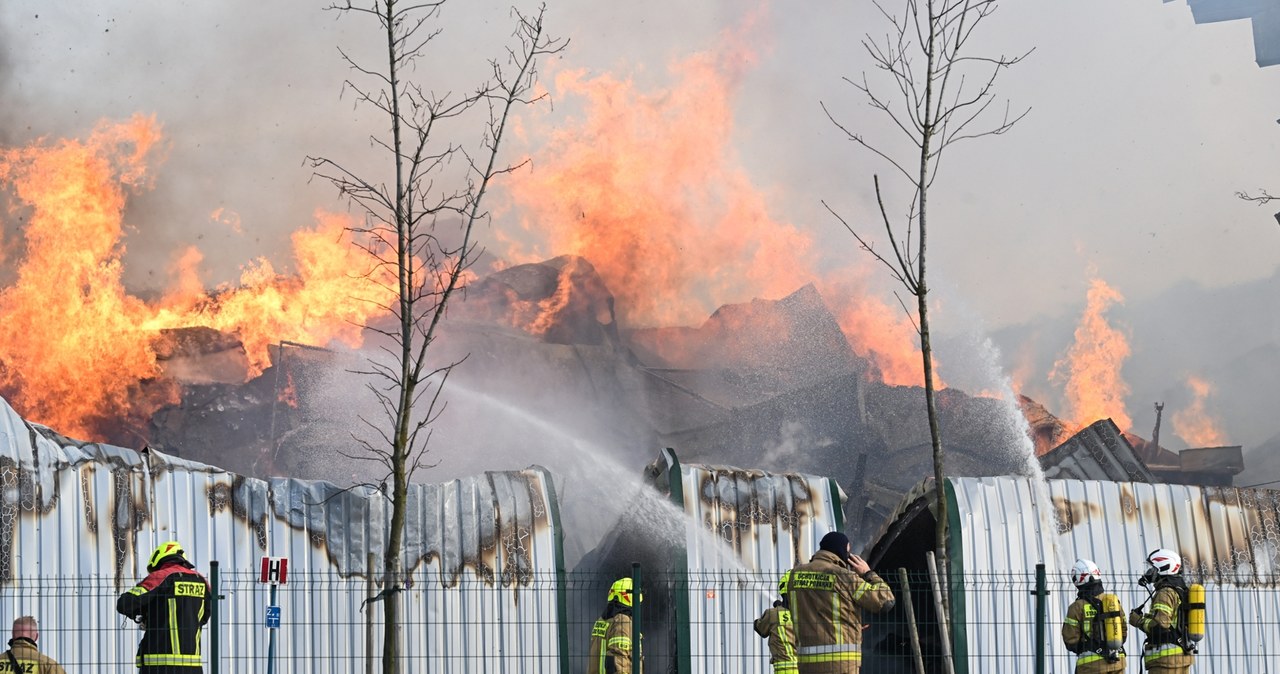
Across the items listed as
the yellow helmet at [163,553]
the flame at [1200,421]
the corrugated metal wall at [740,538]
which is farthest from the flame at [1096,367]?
the yellow helmet at [163,553]

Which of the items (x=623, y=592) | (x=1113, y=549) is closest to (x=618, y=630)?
(x=623, y=592)

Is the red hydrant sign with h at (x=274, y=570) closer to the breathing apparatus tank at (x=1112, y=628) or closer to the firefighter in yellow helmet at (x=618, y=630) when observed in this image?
the firefighter in yellow helmet at (x=618, y=630)

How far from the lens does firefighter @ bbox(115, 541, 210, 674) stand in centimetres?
963

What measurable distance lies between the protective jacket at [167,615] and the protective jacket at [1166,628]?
7.33m

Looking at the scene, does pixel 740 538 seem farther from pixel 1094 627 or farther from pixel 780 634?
pixel 1094 627

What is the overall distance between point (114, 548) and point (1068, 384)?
99.0 feet

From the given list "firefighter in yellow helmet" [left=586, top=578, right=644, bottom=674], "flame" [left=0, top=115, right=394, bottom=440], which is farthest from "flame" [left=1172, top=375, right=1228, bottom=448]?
"firefighter in yellow helmet" [left=586, top=578, right=644, bottom=674]

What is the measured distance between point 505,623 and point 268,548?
9.01 ft

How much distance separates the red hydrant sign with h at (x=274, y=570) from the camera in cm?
1387

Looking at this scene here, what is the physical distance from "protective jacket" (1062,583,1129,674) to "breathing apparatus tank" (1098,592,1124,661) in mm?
25

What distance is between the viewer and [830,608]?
957 centimetres

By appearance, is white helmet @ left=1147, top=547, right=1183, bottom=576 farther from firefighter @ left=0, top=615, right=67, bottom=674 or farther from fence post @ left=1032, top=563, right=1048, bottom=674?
firefighter @ left=0, top=615, right=67, bottom=674

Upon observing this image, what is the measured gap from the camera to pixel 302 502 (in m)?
15.9

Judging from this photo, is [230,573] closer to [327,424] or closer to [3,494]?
[3,494]
